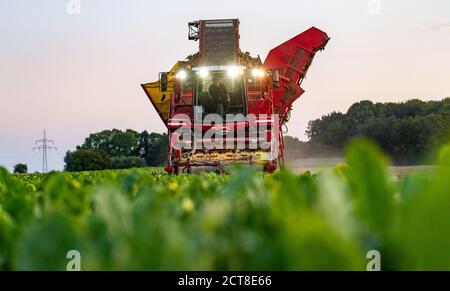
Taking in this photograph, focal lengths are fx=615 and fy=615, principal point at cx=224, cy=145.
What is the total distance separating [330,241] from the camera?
0.45 meters

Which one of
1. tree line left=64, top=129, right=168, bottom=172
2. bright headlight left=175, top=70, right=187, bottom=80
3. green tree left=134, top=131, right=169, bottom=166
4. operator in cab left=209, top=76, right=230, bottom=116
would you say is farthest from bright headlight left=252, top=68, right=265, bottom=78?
green tree left=134, top=131, right=169, bottom=166

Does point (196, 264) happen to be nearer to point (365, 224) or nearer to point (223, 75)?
point (365, 224)

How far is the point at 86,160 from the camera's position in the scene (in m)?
56.8

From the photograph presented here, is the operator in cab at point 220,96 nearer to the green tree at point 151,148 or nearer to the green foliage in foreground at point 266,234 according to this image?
the green foliage in foreground at point 266,234

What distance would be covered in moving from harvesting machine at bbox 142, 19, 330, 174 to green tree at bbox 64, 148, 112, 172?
1631 inches

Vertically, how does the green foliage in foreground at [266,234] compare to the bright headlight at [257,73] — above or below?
below

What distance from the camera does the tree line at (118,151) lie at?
57.8m

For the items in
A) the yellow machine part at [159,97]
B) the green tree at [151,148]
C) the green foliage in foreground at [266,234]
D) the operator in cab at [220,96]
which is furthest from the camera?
the green tree at [151,148]

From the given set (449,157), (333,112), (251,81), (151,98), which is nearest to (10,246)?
(449,157)

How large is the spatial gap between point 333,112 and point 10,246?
6637cm

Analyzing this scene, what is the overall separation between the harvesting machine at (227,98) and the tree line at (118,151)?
41083mm

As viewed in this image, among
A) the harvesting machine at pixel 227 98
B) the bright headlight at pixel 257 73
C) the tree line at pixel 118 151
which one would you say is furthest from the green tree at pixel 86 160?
the bright headlight at pixel 257 73

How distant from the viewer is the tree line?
5775cm

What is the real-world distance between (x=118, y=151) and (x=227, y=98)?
56.4 meters
